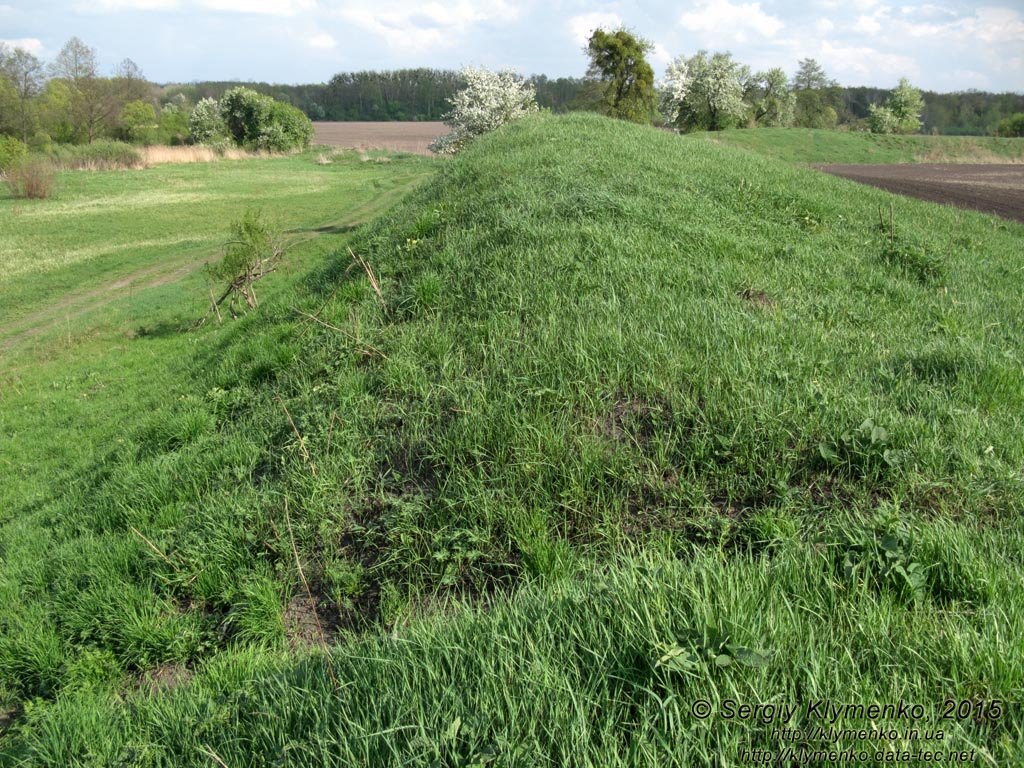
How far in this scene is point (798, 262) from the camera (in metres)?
6.34

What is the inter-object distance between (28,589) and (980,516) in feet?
18.2

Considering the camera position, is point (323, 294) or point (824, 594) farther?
point (323, 294)

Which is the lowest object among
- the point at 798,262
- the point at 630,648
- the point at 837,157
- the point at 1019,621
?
the point at 630,648

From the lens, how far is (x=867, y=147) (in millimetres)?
44219

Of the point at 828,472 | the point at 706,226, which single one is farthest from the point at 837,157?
the point at 828,472

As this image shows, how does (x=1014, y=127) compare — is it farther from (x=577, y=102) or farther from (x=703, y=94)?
(x=577, y=102)

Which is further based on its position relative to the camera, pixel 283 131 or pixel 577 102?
pixel 283 131

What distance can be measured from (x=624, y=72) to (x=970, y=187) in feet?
84.0

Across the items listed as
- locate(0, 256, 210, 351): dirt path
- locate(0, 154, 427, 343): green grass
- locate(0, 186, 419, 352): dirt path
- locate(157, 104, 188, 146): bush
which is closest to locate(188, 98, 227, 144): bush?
locate(157, 104, 188, 146): bush

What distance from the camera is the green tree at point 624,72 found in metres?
41.9

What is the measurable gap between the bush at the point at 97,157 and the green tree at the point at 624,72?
31855mm

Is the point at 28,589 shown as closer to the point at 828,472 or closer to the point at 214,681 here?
the point at 214,681

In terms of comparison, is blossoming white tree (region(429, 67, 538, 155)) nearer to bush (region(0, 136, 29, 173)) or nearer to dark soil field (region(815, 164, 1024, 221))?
dark soil field (region(815, 164, 1024, 221))

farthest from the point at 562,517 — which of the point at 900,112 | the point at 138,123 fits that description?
the point at 900,112
